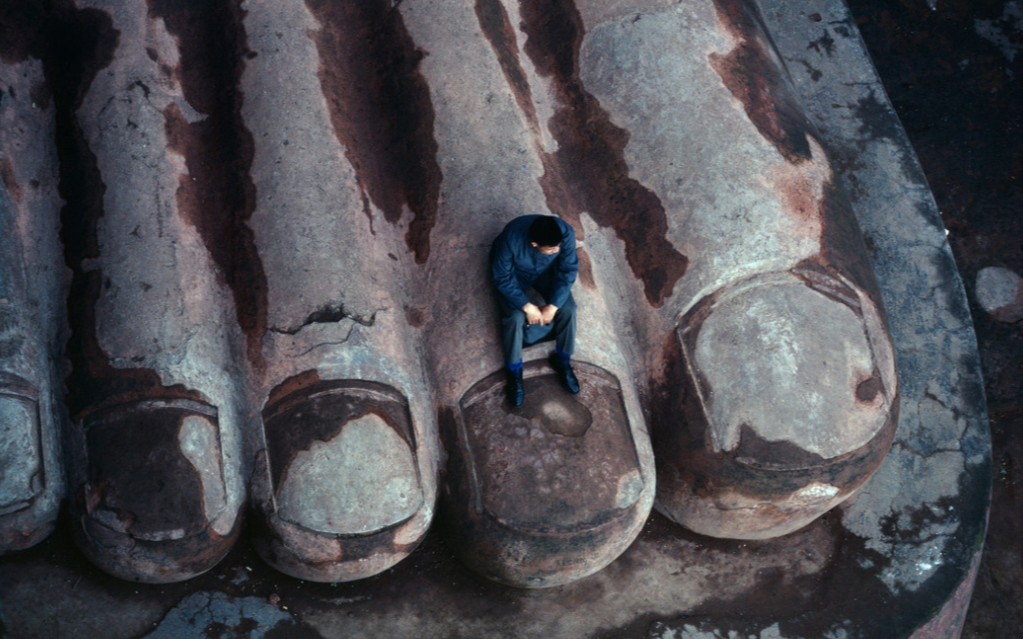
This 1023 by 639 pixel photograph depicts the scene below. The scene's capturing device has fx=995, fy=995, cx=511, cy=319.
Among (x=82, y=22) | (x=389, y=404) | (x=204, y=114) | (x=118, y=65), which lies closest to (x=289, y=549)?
(x=389, y=404)

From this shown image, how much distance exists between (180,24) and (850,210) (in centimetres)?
336

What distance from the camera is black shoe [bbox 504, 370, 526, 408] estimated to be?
4.08 m

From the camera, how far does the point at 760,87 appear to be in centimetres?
481

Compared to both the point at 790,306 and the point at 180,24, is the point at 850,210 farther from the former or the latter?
the point at 180,24

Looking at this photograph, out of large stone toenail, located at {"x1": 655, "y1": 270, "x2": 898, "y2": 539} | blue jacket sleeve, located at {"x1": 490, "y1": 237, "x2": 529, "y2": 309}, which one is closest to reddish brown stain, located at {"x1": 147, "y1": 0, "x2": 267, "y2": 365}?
blue jacket sleeve, located at {"x1": 490, "y1": 237, "x2": 529, "y2": 309}

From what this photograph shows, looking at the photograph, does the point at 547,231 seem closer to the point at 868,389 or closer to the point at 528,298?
the point at 528,298

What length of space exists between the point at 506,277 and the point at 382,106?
1276 millimetres

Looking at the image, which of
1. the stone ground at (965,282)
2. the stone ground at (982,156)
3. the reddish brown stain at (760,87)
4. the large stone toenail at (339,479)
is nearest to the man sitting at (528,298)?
the large stone toenail at (339,479)

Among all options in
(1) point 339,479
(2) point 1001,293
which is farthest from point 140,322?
(2) point 1001,293

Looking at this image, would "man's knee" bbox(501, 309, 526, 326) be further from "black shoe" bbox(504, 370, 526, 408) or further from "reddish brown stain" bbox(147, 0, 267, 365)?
"reddish brown stain" bbox(147, 0, 267, 365)

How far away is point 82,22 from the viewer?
4.69m

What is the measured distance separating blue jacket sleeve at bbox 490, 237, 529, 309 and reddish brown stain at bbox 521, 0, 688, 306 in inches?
21.6

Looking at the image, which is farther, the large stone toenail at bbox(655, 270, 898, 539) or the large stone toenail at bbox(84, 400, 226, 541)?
the large stone toenail at bbox(655, 270, 898, 539)

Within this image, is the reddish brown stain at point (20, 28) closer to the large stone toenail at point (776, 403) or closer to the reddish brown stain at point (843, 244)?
the large stone toenail at point (776, 403)
